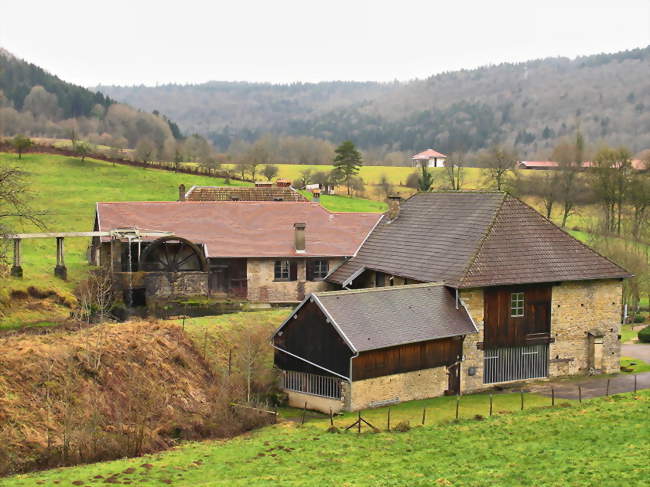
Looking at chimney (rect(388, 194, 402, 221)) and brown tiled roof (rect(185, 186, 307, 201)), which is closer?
chimney (rect(388, 194, 402, 221))

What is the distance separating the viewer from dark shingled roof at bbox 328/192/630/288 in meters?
29.9

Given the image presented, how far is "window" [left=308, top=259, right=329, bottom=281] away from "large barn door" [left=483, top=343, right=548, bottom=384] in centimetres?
1147

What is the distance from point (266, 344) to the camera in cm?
2867

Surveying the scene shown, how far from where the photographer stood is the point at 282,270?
38.3 meters

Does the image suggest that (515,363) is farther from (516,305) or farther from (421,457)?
(421,457)

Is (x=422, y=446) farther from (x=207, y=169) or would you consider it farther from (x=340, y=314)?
(x=207, y=169)

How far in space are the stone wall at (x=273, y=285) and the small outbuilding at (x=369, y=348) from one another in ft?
33.6

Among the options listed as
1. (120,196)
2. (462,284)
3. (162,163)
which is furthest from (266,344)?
(162,163)

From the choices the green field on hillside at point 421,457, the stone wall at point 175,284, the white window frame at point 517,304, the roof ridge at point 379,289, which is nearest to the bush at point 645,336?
the white window frame at point 517,304

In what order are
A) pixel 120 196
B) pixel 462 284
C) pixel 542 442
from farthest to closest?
pixel 120 196, pixel 462 284, pixel 542 442

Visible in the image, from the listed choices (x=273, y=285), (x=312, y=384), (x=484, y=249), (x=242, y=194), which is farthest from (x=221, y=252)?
(x=242, y=194)

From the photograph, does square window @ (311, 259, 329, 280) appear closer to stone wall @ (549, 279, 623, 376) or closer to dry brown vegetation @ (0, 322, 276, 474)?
dry brown vegetation @ (0, 322, 276, 474)

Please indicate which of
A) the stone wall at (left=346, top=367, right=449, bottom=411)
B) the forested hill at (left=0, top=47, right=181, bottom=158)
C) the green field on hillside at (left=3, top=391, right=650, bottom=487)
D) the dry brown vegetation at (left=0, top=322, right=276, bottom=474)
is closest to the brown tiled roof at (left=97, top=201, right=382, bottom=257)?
the dry brown vegetation at (left=0, top=322, right=276, bottom=474)

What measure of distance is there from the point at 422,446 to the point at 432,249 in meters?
13.1
